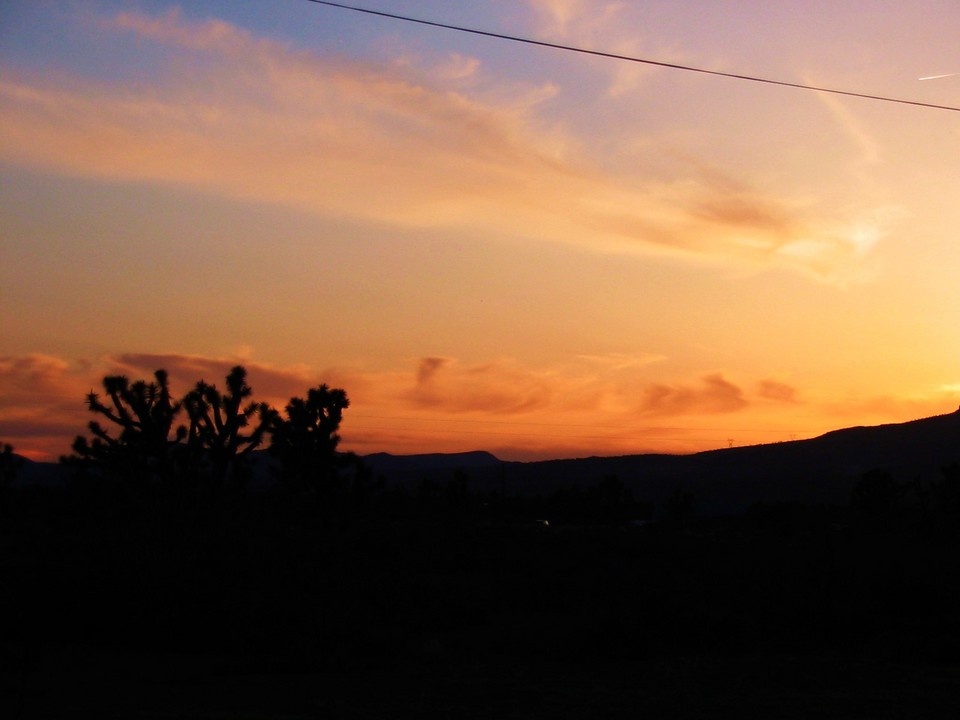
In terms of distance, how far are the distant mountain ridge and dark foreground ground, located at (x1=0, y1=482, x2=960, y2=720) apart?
6891cm

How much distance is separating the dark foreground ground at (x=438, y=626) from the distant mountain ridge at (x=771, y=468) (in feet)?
226

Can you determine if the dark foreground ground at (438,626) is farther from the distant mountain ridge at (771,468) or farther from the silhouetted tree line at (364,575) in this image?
the distant mountain ridge at (771,468)

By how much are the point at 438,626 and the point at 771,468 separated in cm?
10504

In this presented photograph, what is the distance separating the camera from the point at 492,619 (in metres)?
24.9

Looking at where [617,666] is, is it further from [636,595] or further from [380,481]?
[380,481]

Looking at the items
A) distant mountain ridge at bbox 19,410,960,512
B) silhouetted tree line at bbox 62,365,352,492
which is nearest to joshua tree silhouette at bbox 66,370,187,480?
silhouetted tree line at bbox 62,365,352,492

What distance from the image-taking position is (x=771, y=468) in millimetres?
121938

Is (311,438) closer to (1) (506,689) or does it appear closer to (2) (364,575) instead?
(2) (364,575)

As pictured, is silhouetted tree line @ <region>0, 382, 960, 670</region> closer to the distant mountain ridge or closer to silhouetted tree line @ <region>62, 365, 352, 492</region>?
silhouetted tree line @ <region>62, 365, 352, 492</region>

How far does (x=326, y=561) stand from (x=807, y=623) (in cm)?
1241

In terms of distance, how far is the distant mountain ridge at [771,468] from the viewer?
10794cm

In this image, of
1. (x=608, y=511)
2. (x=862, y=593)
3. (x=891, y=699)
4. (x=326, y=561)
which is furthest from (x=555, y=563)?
(x=608, y=511)

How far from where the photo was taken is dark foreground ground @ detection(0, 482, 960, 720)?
44.7 ft

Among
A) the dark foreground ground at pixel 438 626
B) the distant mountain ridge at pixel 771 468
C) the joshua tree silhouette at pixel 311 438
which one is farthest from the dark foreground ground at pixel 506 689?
the distant mountain ridge at pixel 771 468
